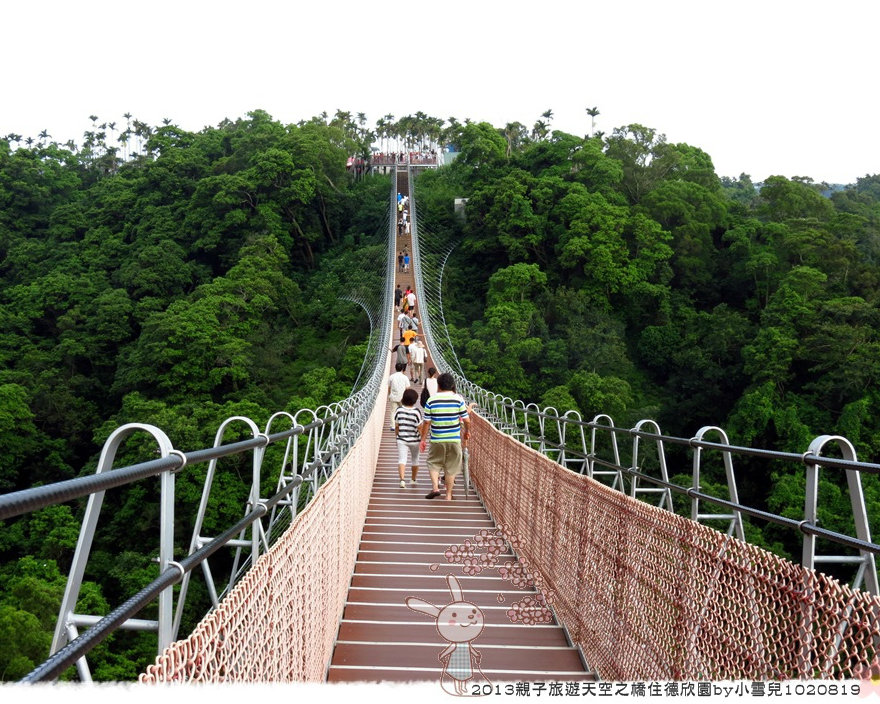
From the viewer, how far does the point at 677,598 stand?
2.09 meters

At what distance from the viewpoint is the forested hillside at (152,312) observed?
14.8 meters

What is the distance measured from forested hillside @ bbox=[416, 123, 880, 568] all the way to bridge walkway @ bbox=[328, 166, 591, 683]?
877 cm

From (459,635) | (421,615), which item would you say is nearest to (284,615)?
(459,635)

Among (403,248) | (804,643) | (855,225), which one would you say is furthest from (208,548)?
(403,248)

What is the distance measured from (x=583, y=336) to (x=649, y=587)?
19.4 metres

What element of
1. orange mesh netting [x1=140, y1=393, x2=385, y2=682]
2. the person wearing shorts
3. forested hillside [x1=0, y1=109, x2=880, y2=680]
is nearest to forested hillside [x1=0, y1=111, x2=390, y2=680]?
forested hillside [x1=0, y1=109, x2=880, y2=680]

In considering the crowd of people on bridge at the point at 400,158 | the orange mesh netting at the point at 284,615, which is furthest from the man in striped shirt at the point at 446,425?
the crowd of people on bridge at the point at 400,158

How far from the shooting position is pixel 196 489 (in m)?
14.4

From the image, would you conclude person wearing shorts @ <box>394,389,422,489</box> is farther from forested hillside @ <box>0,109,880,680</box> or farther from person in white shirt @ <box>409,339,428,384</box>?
forested hillside @ <box>0,109,880,680</box>

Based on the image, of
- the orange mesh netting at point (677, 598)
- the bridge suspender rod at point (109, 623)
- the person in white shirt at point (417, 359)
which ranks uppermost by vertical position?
the person in white shirt at point (417, 359)

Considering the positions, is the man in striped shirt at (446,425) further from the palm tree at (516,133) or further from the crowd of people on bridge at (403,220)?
the palm tree at (516,133)

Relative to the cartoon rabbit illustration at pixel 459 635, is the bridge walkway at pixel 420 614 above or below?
below

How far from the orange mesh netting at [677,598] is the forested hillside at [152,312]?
859 centimetres

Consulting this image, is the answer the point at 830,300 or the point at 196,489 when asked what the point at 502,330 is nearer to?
the point at 830,300
